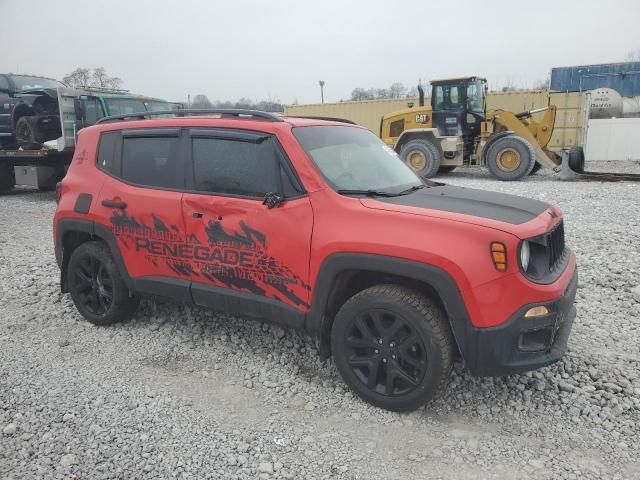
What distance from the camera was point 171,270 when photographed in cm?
388

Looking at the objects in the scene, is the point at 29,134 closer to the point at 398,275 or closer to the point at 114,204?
the point at 114,204

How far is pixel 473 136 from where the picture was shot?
14.8 meters

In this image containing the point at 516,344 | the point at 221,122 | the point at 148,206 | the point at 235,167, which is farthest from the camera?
the point at 148,206

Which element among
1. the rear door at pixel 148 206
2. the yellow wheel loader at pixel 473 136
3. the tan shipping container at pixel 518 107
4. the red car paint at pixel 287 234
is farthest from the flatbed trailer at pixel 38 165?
the tan shipping container at pixel 518 107

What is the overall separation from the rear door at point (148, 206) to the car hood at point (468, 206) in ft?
5.09

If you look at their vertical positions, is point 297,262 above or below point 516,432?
above

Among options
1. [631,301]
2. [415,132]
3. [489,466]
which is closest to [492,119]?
[415,132]

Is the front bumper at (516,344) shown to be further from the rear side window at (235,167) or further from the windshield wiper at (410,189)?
the rear side window at (235,167)

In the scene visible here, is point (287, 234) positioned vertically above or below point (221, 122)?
below

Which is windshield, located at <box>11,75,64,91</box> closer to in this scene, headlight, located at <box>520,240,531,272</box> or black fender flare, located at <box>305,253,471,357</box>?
black fender flare, located at <box>305,253,471,357</box>

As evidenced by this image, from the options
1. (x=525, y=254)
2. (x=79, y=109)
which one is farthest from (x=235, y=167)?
(x=79, y=109)

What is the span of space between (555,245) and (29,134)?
41.5 ft

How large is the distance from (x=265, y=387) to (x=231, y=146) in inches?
68.4

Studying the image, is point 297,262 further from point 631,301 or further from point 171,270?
point 631,301
